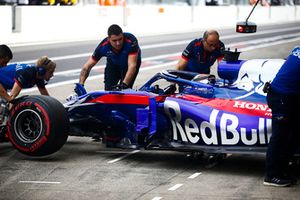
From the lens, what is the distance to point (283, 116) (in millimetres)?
8250

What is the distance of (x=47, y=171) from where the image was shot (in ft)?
29.5

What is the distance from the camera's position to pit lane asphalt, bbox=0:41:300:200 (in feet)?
26.1

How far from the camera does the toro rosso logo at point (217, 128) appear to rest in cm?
860

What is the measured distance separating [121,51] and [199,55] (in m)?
1.02

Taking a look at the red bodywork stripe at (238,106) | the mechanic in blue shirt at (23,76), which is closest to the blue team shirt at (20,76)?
the mechanic in blue shirt at (23,76)

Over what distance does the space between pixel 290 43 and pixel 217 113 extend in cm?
2578

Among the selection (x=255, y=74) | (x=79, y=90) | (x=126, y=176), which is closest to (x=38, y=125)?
(x=79, y=90)

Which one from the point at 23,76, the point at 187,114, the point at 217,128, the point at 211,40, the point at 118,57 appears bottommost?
the point at 217,128

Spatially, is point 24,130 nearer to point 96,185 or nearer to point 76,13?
point 96,185

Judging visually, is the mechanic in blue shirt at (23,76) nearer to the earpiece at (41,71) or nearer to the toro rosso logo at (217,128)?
the earpiece at (41,71)

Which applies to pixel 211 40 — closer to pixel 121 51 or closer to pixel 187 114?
pixel 121 51

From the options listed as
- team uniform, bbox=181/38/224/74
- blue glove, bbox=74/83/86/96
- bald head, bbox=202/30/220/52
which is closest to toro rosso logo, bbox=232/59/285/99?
bald head, bbox=202/30/220/52

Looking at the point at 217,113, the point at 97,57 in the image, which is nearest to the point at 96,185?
the point at 217,113

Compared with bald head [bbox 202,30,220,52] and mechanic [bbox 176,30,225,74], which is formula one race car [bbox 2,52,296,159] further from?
mechanic [bbox 176,30,225,74]
